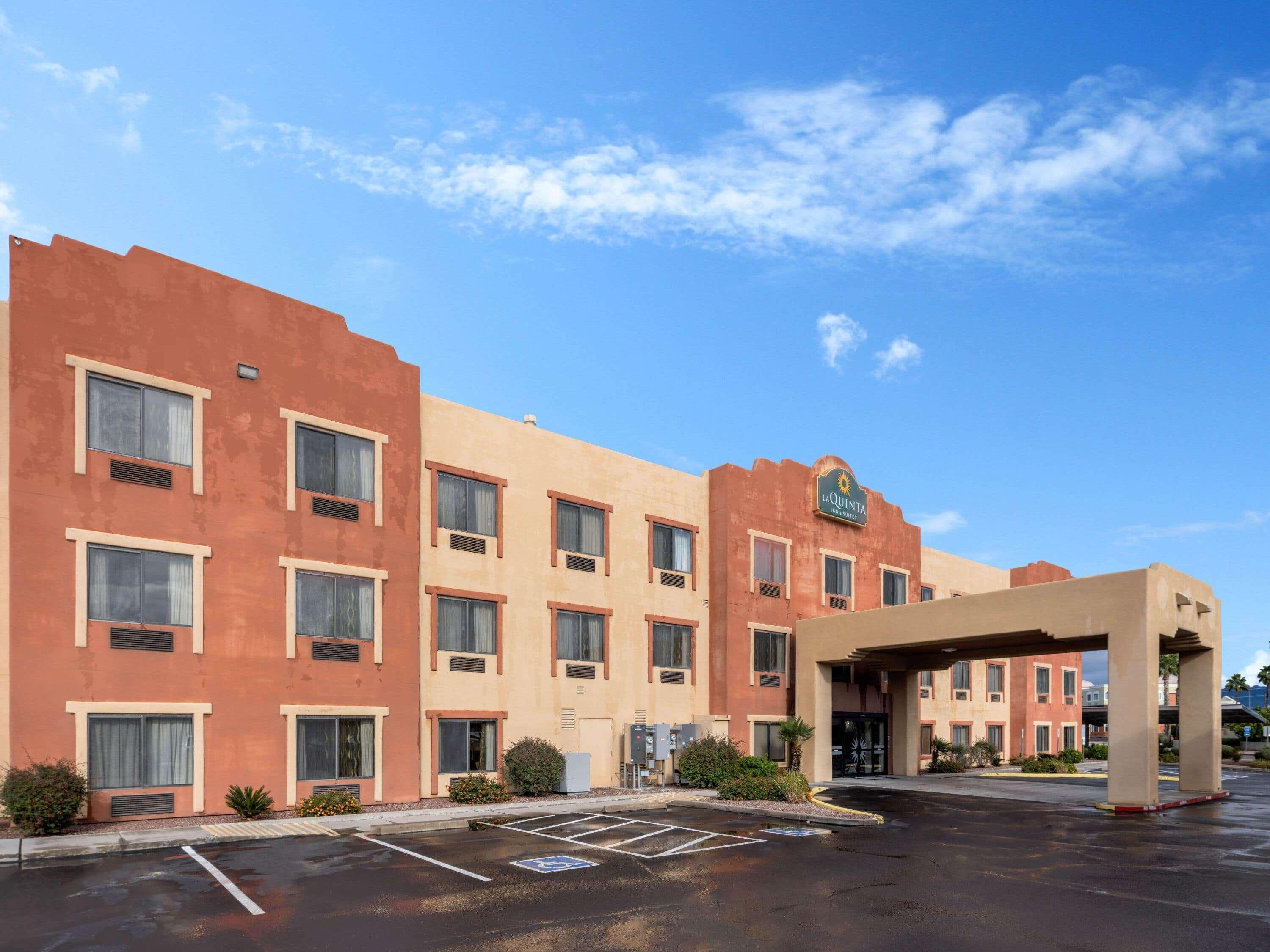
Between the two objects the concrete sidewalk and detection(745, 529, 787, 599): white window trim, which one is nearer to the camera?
the concrete sidewalk

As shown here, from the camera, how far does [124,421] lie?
2136 cm

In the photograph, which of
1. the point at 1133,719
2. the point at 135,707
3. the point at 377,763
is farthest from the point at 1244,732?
the point at 135,707

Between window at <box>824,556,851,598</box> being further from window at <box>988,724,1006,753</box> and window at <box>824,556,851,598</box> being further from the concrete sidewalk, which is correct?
window at <box>988,724,1006,753</box>

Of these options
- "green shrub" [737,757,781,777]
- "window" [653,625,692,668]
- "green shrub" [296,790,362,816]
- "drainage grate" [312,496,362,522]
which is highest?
"drainage grate" [312,496,362,522]

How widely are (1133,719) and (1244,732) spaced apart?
215ft

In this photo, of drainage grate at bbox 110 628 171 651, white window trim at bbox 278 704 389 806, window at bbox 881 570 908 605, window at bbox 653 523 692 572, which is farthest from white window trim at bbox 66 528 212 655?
window at bbox 881 570 908 605

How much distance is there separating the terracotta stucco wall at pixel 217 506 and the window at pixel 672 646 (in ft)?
32.3

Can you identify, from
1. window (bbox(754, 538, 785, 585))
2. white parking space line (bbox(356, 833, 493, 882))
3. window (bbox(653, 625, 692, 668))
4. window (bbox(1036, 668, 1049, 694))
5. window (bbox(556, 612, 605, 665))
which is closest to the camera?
white parking space line (bbox(356, 833, 493, 882))

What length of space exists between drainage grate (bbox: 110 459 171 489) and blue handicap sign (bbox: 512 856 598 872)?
11.6 metres

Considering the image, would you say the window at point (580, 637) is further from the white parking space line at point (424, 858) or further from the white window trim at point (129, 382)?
the white window trim at point (129, 382)

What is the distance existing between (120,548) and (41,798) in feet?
17.1

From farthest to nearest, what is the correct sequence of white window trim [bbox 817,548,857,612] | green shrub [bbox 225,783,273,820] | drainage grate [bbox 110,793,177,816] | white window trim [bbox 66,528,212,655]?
white window trim [bbox 817,548,857,612] < green shrub [bbox 225,783,273,820] < drainage grate [bbox 110,793,177,816] < white window trim [bbox 66,528,212,655]

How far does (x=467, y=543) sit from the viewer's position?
27859 mm

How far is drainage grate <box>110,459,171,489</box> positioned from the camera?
827 inches
